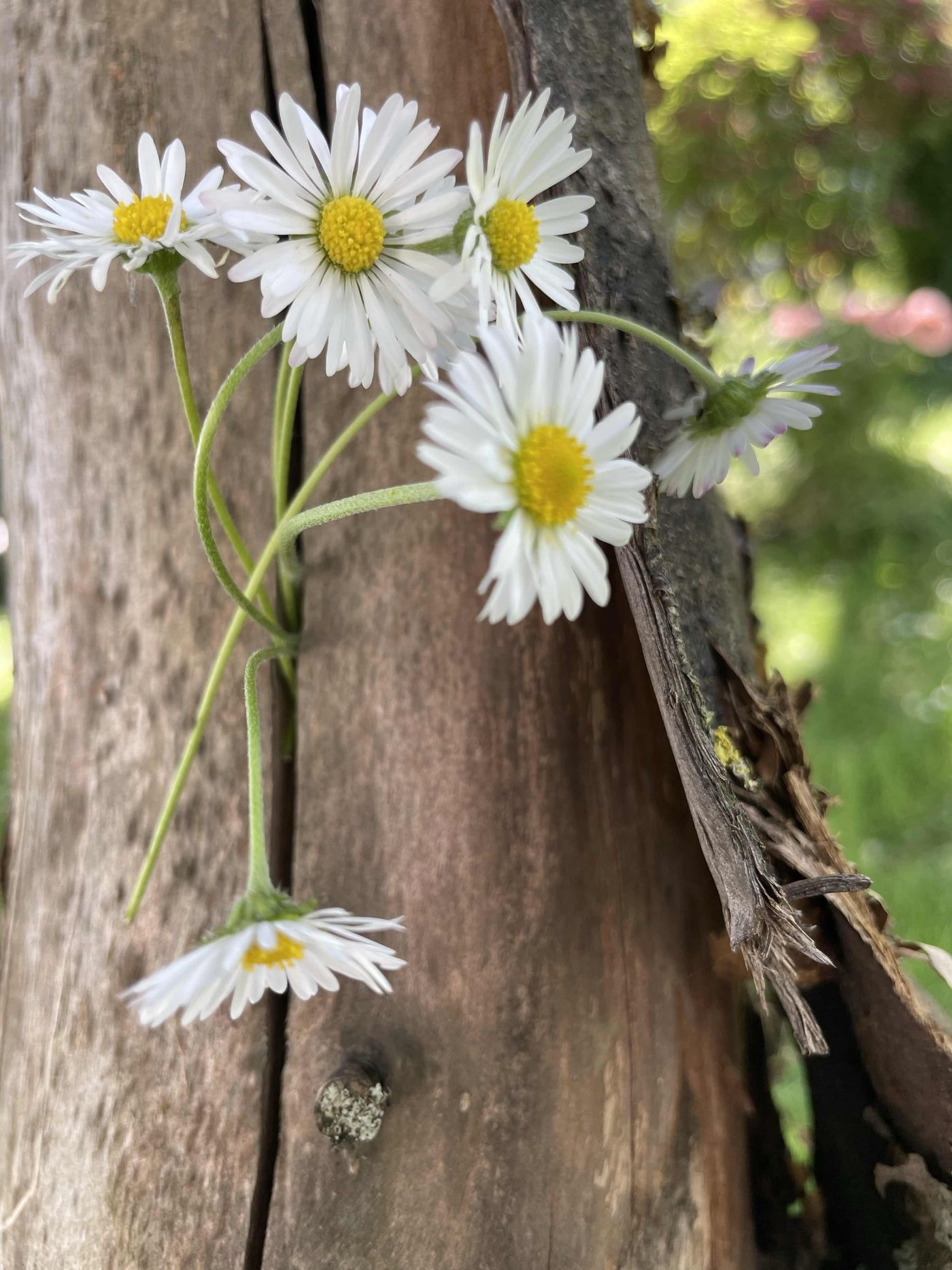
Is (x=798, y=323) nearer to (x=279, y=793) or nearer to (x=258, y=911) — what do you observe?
(x=279, y=793)

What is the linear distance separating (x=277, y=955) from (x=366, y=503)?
27 cm

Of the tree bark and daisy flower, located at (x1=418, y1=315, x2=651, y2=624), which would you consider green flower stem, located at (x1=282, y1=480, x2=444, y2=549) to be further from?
the tree bark

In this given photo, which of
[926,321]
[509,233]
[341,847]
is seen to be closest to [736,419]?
Answer: [509,233]

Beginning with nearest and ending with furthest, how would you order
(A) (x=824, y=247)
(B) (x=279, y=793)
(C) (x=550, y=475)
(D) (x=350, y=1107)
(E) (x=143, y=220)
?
(C) (x=550, y=475) → (E) (x=143, y=220) → (D) (x=350, y=1107) → (B) (x=279, y=793) → (A) (x=824, y=247)

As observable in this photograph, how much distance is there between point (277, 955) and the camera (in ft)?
1.86

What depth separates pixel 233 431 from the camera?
0.81m

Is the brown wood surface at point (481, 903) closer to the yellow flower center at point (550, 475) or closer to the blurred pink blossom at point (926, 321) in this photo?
the yellow flower center at point (550, 475)

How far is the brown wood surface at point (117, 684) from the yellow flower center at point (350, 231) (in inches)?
11.6

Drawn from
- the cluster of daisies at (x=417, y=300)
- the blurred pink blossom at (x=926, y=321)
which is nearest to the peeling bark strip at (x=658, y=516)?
the cluster of daisies at (x=417, y=300)

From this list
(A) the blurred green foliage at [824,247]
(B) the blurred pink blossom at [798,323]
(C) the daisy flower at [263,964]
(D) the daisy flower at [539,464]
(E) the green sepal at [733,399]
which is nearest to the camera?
(D) the daisy flower at [539,464]

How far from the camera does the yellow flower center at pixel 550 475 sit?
447mm

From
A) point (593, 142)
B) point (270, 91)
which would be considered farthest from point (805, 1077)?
point (270, 91)

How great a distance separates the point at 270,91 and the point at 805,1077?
96 cm

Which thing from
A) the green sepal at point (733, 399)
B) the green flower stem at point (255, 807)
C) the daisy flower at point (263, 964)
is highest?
the green sepal at point (733, 399)
